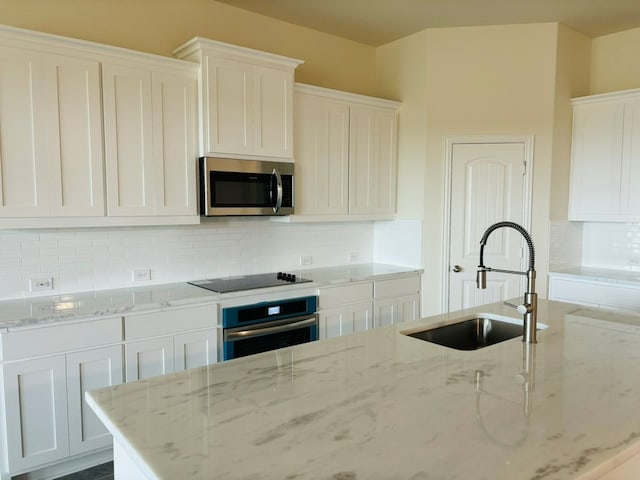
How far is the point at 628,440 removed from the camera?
1.21 meters

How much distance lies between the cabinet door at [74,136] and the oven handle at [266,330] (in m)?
1.08

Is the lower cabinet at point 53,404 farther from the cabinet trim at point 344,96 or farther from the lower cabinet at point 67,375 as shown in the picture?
the cabinet trim at point 344,96

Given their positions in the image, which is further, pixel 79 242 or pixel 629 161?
pixel 629 161

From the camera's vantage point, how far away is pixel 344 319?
3.77m

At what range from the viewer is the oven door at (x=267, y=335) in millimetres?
3131

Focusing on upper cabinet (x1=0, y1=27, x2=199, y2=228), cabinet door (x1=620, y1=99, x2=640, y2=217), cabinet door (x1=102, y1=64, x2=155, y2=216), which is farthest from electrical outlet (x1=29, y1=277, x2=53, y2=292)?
cabinet door (x1=620, y1=99, x2=640, y2=217)

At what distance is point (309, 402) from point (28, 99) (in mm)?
2325

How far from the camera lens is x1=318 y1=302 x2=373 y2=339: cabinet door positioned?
3.66 meters

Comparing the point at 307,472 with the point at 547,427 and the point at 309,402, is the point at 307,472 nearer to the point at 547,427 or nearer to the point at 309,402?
the point at 309,402

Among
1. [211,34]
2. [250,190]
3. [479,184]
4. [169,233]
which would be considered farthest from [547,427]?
[211,34]

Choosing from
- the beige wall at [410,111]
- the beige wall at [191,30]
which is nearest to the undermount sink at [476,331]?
the beige wall at [410,111]

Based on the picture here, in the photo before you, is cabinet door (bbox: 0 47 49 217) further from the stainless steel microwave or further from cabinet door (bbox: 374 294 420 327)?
cabinet door (bbox: 374 294 420 327)

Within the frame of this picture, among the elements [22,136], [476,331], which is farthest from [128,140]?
[476,331]

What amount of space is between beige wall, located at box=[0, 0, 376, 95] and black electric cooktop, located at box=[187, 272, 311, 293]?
1.65 meters
